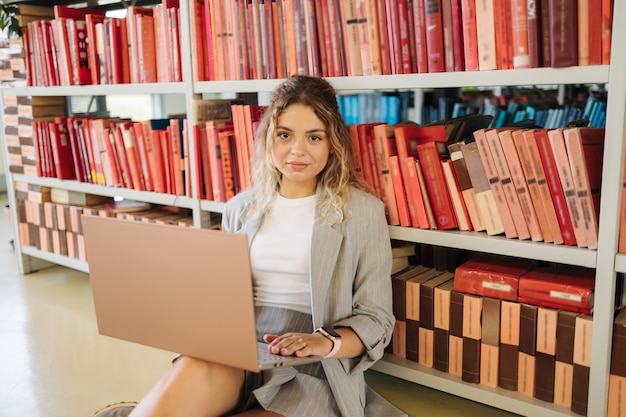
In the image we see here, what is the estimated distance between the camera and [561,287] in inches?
62.0

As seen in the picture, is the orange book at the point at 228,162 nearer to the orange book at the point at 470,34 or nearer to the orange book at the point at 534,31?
the orange book at the point at 470,34

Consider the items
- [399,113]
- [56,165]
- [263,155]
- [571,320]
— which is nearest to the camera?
[571,320]

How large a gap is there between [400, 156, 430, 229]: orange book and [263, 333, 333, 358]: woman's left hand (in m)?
0.49

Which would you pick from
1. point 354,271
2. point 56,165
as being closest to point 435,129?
point 354,271

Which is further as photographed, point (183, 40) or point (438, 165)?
point (183, 40)

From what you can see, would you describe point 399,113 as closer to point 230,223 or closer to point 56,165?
point 56,165

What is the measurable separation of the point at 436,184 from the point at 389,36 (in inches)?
17.4

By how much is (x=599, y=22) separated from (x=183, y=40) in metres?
1.40

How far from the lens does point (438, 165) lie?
1733mm

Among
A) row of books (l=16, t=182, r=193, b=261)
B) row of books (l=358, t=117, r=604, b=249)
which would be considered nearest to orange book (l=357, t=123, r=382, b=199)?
row of books (l=358, t=117, r=604, b=249)

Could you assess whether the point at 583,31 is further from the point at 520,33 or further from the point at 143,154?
the point at 143,154

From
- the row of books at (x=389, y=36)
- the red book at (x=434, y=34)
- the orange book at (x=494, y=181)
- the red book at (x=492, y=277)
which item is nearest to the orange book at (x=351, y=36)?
the row of books at (x=389, y=36)

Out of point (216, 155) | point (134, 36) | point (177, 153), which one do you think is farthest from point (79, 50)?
point (216, 155)

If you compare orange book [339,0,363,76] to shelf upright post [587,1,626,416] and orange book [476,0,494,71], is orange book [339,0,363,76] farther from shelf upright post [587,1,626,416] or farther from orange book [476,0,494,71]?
shelf upright post [587,1,626,416]
